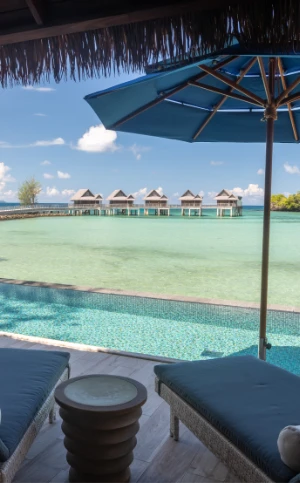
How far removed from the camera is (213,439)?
1.46 metres

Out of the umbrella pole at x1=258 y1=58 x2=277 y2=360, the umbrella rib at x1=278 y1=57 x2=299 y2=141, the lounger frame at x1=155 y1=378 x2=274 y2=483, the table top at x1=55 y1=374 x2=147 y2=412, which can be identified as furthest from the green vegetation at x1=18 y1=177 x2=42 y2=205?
the table top at x1=55 y1=374 x2=147 y2=412

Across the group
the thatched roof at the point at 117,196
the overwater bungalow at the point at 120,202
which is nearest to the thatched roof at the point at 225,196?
the overwater bungalow at the point at 120,202

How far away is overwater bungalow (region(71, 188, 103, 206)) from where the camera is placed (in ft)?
141

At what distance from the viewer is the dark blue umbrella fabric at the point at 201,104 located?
2.44m

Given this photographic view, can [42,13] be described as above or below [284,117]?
above

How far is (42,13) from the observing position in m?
1.66

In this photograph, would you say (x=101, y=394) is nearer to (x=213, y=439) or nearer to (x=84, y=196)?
(x=213, y=439)

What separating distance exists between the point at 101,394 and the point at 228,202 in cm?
4187

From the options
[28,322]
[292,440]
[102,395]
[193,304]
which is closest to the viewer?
[292,440]

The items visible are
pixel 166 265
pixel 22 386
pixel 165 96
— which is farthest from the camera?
pixel 166 265

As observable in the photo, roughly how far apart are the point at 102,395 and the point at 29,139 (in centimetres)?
5052

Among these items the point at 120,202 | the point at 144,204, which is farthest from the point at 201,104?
the point at 120,202

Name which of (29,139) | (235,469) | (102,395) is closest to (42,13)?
(102,395)

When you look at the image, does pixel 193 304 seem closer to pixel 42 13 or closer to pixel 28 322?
pixel 28 322
